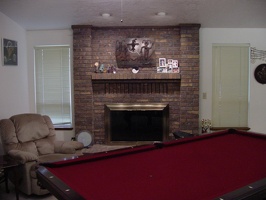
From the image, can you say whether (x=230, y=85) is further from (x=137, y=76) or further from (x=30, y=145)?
(x=30, y=145)

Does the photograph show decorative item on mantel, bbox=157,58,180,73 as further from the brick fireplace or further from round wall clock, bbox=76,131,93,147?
round wall clock, bbox=76,131,93,147

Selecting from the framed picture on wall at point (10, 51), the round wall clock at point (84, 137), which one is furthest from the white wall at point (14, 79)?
the round wall clock at point (84, 137)

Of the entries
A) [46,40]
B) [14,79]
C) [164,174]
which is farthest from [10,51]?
[164,174]

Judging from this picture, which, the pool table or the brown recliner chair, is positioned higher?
the pool table

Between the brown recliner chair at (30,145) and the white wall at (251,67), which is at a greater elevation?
the white wall at (251,67)

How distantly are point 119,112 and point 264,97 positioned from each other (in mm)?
3066

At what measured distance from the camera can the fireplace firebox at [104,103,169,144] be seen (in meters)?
5.61

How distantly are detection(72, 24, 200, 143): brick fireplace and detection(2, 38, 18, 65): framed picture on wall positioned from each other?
3.60 ft

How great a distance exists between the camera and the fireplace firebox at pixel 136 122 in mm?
5605

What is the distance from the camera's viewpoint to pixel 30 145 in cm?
395

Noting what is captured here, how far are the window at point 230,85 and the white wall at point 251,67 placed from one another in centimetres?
10

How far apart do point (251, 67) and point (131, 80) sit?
8.27 feet

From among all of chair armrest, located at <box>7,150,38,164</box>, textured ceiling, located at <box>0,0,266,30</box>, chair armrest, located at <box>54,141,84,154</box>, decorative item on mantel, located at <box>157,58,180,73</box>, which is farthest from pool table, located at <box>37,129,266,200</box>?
decorative item on mantel, located at <box>157,58,180,73</box>

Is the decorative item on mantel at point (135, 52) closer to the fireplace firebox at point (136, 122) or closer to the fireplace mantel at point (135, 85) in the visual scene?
the fireplace mantel at point (135, 85)
